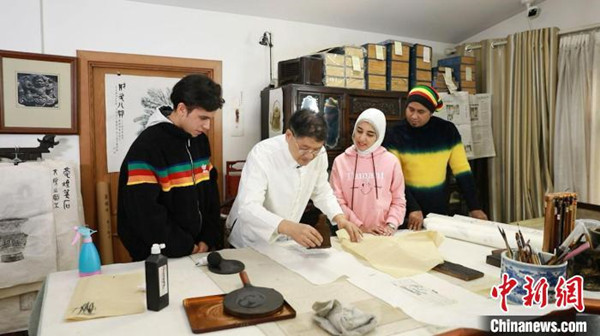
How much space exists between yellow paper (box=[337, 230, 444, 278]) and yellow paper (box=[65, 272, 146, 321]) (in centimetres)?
81

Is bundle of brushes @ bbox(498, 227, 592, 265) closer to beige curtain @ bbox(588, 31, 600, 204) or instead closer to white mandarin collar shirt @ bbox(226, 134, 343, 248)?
white mandarin collar shirt @ bbox(226, 134, 343, 248)

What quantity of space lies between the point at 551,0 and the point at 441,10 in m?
1.03

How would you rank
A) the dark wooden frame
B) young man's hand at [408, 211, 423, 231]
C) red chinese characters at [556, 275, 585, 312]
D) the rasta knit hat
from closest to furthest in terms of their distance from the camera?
red chinese characters at [556, 275, 585, 312] → young man's hand at [408, 211, 423, 231] → the rasta knit hat → the dark wooden frame

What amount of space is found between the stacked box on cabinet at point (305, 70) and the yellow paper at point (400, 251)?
1714mm

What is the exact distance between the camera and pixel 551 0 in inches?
145

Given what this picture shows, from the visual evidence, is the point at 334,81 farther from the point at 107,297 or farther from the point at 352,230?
the point at 107,297

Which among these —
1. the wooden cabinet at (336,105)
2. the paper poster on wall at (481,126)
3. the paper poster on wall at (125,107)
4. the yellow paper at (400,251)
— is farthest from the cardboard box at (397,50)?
the yellow paper at (400,251)

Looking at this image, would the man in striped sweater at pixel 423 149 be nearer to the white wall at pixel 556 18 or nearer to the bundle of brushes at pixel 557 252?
the bundle of brushes at pixel 557 252

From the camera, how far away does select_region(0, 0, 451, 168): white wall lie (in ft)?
8.91

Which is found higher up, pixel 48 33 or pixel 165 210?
pixel 48 33

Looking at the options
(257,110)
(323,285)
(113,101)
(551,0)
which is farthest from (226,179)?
(551,0)

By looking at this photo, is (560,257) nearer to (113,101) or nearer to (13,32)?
(113,101)

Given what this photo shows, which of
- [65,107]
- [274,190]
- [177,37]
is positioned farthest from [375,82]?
[65,107]

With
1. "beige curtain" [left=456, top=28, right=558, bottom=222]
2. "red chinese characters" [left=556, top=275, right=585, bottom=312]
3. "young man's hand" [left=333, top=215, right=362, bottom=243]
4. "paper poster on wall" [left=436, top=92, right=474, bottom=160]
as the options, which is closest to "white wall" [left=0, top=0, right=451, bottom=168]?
"paper poster on wall" [left=436, top=92, right=474, bottom=160]
